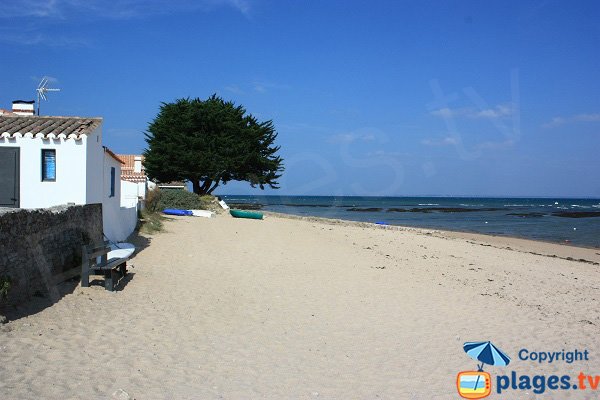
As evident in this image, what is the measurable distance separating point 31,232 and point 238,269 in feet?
19.4

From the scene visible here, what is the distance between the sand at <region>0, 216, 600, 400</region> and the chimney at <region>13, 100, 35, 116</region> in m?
5.69

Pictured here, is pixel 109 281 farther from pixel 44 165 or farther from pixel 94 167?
pixel 94 167

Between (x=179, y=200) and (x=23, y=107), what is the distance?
17090 millimetres

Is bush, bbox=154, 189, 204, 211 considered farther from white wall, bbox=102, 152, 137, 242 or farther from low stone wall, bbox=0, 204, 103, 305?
low stone wall, bbox=0, 204, 103, 305

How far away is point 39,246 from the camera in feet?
27.5

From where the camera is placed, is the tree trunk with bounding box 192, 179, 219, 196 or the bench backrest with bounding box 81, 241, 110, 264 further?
the tree trunk with bounding box 192, 179, 219, 196

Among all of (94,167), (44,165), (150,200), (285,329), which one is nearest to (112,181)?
(94,167)

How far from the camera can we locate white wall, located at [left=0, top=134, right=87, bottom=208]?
12539 mm

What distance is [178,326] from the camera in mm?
Answer: 7957

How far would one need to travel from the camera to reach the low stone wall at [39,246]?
24.1 feet

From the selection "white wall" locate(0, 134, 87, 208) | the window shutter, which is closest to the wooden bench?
"white wall" locate(0, 134, 87, 208)

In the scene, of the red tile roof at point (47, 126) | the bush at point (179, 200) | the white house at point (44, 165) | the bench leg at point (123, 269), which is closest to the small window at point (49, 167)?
the white house at point (44, 165)

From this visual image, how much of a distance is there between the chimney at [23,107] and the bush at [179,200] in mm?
15637

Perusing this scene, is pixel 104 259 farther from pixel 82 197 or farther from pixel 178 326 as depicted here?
pixel 178 326
